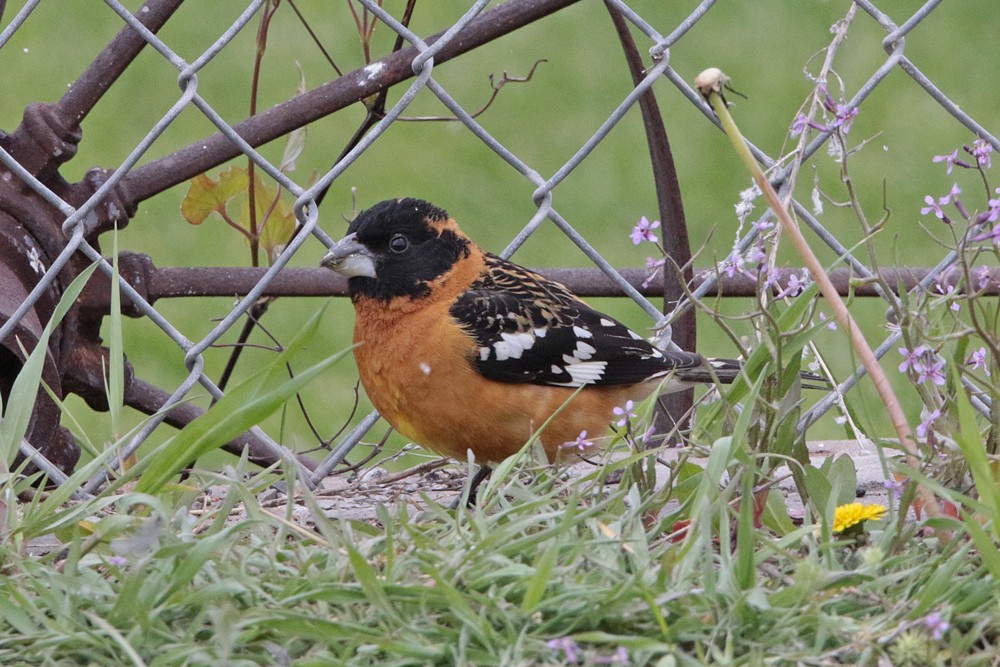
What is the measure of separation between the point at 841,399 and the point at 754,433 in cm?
17

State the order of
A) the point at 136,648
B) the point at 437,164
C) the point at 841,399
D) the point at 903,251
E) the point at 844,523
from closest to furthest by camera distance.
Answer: the point at 136,648, the point at 844,523, the point at 841,399, the point at 903,251, the point at 437,164

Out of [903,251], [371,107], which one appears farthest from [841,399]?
[903,251]

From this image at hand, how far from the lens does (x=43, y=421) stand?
9.33 feet

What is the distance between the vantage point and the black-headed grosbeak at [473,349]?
278cm

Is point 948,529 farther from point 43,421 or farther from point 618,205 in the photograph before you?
point 618,205

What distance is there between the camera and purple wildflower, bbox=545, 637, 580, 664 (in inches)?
58.9

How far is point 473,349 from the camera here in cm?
282

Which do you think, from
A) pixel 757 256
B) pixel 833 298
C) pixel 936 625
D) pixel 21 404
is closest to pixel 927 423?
pixel 833 298

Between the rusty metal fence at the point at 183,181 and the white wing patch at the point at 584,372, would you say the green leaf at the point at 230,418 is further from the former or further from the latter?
the white wing patch at the point at 584,372

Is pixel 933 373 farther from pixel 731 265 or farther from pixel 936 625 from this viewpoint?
pixel 936 625

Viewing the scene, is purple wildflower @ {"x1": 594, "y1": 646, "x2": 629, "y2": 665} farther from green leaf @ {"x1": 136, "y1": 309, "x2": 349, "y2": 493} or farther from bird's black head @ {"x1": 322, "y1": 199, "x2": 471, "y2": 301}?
bird's black head @ {"x1": 322, "y1": 199, "x2": 471, "y2": 301}

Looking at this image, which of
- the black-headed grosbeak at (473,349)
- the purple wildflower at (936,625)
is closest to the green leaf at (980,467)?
the purple wildflower at (936,625)

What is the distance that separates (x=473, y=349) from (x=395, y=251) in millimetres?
339

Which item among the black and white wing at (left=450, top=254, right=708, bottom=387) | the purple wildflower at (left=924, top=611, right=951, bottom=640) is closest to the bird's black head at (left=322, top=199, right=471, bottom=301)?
the black and white wing at (left=450, top=254, right=708, bottom=387)
